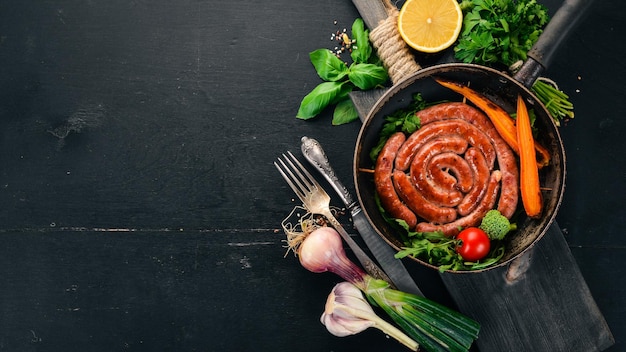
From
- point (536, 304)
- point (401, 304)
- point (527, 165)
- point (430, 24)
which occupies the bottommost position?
point (401, 304)

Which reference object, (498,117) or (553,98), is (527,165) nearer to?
(498,117)

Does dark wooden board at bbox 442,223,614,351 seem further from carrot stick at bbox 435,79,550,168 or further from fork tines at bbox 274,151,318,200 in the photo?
fork tines at bbox 274,151,318,200

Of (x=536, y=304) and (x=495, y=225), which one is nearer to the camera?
(x=495, y=225)

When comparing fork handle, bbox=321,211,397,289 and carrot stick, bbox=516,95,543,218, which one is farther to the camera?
fork handle, bbox=321,211,397,289

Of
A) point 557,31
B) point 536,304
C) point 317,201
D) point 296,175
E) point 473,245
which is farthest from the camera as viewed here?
point 296,175

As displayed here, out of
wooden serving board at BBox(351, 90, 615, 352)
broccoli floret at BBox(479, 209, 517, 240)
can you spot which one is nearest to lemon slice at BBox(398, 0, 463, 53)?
wooden serving board at BBox(351, 90, 615, 352)

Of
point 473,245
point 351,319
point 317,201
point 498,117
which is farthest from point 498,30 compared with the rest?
point 351,319

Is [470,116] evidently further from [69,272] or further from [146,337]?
[69,272]
